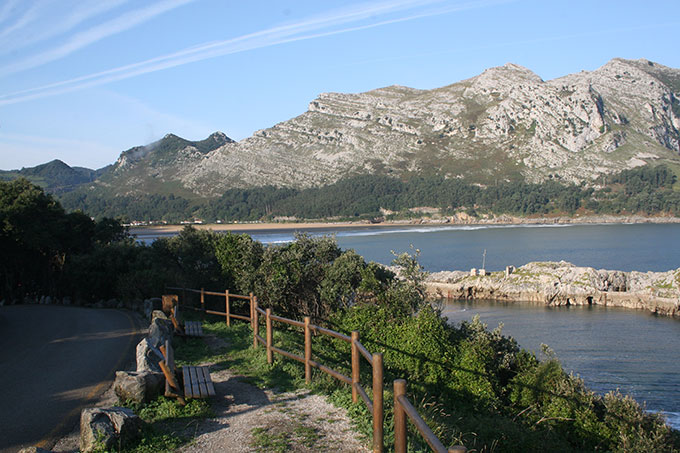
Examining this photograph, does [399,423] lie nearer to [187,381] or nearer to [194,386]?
[194,386]

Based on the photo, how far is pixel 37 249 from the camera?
28828 millimetres

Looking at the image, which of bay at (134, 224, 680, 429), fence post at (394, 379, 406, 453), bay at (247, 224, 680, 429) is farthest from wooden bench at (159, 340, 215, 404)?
bay at (134, 224, 680, 429)

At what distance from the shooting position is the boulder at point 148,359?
812 cm

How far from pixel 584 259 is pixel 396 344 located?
67574 millimetres

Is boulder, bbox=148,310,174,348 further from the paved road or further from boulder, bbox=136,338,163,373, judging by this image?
boulder, bbox=136,338,163,373

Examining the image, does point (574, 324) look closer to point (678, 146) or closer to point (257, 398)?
point (257, 398)

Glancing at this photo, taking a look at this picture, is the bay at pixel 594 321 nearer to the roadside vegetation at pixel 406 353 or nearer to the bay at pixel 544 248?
the bay at pixel 544 248

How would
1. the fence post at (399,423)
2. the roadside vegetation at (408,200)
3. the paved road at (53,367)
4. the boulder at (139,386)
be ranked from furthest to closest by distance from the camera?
the roadside vegetation at (408,200) < the boulder at (139,386) < the paved road at (53,367) < the fence post at (399,423)

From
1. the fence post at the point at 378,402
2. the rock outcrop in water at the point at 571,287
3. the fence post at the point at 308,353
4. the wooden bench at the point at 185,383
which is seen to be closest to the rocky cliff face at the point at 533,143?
the rock outcrop in water at the point at 571,287

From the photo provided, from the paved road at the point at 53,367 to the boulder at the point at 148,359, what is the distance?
88cm

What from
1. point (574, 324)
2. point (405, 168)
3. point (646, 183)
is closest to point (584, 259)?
point (574, 324)

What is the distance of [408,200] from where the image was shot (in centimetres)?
17038

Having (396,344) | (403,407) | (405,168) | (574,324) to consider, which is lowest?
(574,324)

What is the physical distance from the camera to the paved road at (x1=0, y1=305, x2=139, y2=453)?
703 cm
